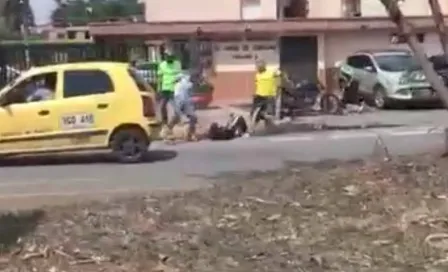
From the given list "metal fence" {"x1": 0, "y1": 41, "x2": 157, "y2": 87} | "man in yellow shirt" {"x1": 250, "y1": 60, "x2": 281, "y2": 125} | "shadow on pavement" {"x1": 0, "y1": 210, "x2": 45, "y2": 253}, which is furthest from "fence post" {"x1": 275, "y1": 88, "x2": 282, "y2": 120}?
"shadow on pavement" {"x1": 0, "y1": 210, "x2": 45, "y2": 253}

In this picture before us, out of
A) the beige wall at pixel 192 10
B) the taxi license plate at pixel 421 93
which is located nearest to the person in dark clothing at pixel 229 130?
the taxi license plate at pixel 421 93

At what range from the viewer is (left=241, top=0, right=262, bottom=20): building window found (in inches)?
1593

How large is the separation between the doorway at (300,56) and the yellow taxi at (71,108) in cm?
1929

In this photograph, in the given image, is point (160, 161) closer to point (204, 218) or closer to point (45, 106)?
point (45, 106)

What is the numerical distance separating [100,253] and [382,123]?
1986cm

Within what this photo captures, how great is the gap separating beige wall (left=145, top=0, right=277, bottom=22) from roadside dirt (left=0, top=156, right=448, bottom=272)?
2957cm

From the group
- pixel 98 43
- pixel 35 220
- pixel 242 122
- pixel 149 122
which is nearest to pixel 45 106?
pixel 149 122

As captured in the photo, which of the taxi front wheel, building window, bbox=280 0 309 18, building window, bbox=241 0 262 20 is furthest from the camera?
building window, bbox=280 0 309 18

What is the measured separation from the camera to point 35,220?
897cm

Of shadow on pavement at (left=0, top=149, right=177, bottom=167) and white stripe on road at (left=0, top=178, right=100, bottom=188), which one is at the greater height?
white stripe on road at (left=0, top=178, right=100, bottom=188)

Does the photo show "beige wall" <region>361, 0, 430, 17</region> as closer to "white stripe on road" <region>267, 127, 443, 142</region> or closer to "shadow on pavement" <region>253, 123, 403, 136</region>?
"shadow on pavement" <region>253, 123, 403, 136</region>

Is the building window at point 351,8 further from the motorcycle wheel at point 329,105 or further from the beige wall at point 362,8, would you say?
the motorcycle wheel at point 329,105

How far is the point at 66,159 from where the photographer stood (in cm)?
1942

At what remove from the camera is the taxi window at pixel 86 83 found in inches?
707
